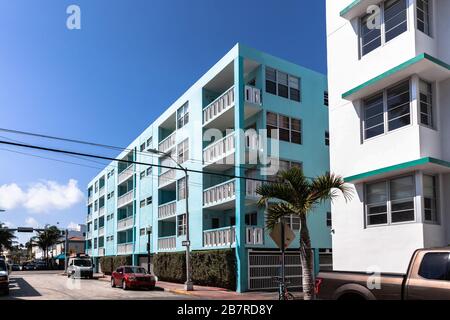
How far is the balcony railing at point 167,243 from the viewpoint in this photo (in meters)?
33.9

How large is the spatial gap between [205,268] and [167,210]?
936cm

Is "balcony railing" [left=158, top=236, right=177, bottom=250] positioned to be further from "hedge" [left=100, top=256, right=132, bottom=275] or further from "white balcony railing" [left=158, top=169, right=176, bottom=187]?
"hedge" [left=100, top=256, right=132, bottom=275]

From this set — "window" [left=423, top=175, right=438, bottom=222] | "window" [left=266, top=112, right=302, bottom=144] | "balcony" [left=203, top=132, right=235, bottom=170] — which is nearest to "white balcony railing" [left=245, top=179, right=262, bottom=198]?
"balcony" [left=203, top=132, right=235, bottom=170]

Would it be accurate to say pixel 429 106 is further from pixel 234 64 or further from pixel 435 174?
pixel 234 64

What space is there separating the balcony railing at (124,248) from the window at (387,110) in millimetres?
33079

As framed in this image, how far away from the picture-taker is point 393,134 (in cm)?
1520

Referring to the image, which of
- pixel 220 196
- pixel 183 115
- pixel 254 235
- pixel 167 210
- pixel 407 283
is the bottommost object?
pixel 407 283

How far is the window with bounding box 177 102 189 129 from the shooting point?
111 feet

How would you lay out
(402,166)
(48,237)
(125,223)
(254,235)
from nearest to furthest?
(402,166)
(254,235)
(125,223)
(48,237)

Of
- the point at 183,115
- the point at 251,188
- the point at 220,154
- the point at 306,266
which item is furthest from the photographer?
the point at 183,115

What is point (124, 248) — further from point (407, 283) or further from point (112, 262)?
point (407, 283)

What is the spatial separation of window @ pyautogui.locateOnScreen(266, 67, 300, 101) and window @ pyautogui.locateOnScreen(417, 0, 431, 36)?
41.2ft

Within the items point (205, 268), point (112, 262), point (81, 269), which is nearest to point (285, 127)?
point (205, 268)

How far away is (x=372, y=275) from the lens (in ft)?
29.6
